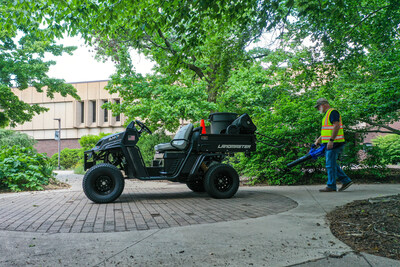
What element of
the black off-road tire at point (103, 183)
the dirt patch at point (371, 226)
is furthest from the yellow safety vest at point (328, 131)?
the black off-road tire at point (103, 183)

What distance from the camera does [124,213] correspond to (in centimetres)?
482

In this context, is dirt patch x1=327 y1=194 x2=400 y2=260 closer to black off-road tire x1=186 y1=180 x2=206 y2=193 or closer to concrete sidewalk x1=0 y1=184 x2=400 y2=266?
concrete sidewalk x1=0 y1=184 x2=400 y2=266

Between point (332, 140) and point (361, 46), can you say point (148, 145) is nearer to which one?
point (361, 46)

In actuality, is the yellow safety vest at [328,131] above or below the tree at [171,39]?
below

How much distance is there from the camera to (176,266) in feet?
8.32

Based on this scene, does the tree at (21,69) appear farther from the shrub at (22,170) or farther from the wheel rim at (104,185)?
the wheel rim at (104,185)

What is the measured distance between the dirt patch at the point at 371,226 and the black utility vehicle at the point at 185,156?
2.42 meters

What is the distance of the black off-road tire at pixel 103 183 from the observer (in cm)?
584

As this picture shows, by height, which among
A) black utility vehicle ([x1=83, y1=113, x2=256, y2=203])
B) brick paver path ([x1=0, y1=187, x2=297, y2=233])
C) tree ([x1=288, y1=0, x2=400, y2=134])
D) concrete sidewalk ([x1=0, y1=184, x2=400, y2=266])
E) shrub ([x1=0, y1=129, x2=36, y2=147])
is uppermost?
tree ([x1=288, y1=0, x2=400, y2=134])

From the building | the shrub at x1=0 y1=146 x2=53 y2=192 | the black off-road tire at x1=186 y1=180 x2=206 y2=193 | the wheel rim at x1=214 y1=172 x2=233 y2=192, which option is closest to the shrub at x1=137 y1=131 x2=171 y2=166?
the shrub at x1=0 y1=146 x2=53 y2=192

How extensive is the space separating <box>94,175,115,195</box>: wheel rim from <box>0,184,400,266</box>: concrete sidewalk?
7.77 ft

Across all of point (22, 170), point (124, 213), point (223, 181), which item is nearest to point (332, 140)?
point (223, 181)

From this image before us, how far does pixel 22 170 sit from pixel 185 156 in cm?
522

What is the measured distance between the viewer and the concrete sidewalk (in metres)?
2.62
